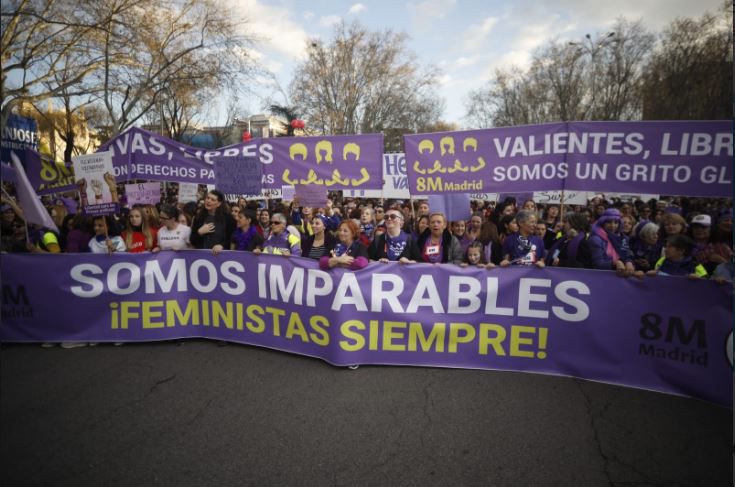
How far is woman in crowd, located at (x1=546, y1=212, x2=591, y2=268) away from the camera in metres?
4.67

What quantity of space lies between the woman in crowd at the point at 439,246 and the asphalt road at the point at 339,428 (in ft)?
4.53

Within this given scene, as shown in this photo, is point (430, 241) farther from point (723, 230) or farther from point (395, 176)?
point (395, 176)

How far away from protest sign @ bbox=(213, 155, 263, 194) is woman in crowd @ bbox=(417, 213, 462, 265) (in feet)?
8.91

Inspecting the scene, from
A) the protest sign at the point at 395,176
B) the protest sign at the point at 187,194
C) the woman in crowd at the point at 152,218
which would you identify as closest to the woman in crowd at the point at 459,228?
the protest sign at the point at 395,176

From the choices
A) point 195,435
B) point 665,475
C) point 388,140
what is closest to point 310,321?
point 195,435

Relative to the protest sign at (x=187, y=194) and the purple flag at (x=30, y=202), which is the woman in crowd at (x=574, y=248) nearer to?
the purple flag at (x=30, y=202)

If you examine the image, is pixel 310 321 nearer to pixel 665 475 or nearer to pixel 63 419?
pixel 63 419

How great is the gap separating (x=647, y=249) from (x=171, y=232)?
6.74 meters

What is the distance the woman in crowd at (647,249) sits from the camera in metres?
5.33

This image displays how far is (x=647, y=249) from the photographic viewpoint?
5609 millimetres

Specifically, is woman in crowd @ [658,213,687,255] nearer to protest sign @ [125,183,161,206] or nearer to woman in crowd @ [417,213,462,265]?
woman in crowd @ [417,213,462,265]

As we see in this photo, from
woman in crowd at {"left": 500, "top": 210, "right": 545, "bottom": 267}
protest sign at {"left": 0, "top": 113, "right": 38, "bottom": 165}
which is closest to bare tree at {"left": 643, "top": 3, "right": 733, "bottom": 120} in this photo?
woman in crowd at {"left": 500, "top": 210, "right": 545, "bottom": 267}

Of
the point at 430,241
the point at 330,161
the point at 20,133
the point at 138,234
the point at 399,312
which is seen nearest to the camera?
the point at 399,312

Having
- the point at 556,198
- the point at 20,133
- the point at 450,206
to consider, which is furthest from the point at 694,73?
the point at 20,133
